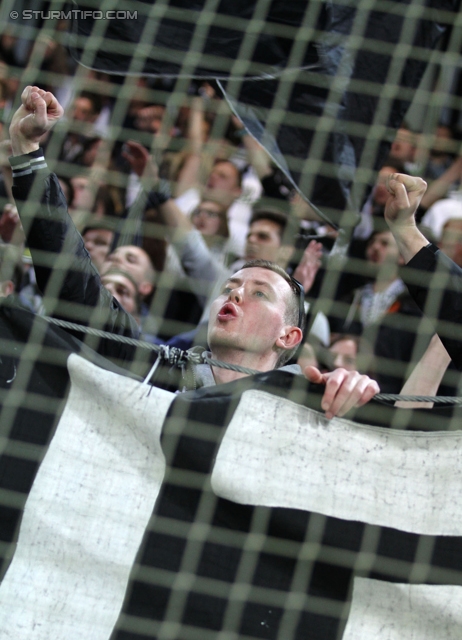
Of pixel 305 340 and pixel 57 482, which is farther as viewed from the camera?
pixel 305 340

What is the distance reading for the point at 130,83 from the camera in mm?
3117

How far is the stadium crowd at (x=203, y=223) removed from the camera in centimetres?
223

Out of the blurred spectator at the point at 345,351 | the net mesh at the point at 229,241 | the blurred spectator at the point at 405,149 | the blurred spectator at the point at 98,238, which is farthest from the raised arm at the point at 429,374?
the blurred spectator at the point at 405,149

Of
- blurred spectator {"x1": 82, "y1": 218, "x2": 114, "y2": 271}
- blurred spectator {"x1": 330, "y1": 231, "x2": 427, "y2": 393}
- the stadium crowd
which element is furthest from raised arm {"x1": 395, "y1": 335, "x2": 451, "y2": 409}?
blurred spectator {"x1": 82, "y1": 218, "x2": 114, "y2": 271}

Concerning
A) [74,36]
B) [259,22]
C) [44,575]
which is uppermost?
[259,22]

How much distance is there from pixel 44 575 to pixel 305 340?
44.5 inches

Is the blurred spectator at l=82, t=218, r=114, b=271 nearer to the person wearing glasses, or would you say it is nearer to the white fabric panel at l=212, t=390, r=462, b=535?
the person wearing glasses

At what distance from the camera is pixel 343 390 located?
1.14 metres

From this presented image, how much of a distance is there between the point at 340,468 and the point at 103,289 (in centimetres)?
68

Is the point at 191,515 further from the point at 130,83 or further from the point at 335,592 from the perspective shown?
the point at 130,83

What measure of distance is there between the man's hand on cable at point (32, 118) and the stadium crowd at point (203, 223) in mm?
622

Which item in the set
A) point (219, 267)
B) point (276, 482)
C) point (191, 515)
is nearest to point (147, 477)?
point (191, 515)

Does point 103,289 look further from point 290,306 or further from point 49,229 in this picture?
point 290,306

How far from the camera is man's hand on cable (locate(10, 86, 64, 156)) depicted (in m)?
1.40
